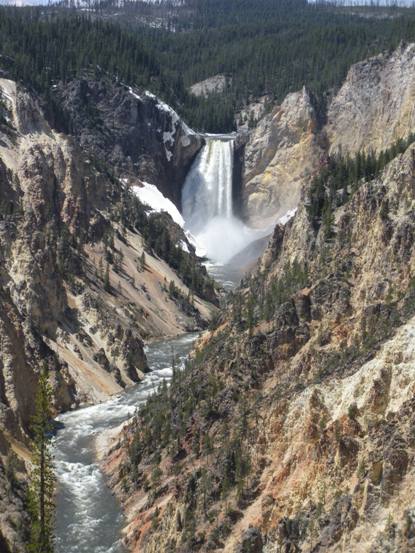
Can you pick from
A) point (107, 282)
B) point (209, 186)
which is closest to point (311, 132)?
point (209, 186)

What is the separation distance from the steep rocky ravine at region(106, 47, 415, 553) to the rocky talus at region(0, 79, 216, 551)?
7581mm

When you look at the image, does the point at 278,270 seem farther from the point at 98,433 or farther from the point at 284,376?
the point at 284,376

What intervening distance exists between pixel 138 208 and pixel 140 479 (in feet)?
236

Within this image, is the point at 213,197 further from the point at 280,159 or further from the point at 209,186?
the point at 280,159

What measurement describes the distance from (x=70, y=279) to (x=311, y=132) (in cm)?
7071

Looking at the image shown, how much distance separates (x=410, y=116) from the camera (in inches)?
5305

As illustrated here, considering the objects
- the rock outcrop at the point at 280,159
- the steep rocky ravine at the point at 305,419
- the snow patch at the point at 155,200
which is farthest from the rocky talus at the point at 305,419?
the rock outcrop at the point at 280,159

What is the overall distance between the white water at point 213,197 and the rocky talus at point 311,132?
2.63m

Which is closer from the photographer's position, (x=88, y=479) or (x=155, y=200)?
(x=88, y=479)

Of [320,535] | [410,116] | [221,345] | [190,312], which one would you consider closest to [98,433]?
[221,345]

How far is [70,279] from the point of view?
91125 mm

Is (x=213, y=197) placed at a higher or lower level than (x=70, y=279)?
higher

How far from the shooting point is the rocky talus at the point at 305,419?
39719 mm

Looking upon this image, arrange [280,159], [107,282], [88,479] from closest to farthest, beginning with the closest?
[88,479], [107,282], [280,159]
